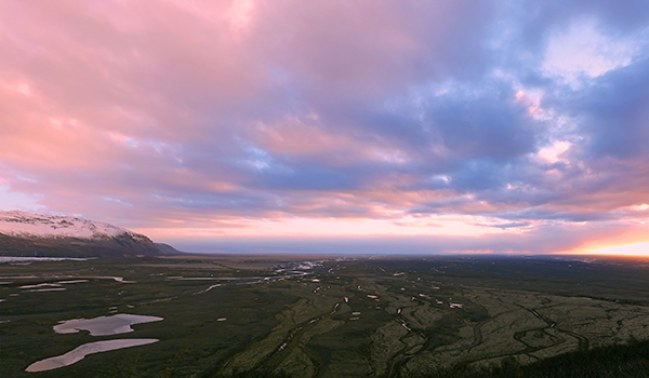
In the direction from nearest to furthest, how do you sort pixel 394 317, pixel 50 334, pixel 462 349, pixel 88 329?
pixel 462 349
pixel 50 334
pixel 88 329
pixel 394 317

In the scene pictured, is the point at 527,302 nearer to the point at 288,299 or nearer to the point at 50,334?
the point at 288,299

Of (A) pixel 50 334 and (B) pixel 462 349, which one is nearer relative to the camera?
(B) pixel 462 349

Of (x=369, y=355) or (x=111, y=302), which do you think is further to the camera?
(x=111, y=302)

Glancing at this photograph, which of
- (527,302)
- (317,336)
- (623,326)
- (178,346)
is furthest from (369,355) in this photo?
(527,302)

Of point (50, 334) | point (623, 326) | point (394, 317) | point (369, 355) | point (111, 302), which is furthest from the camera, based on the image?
point (111, 302)

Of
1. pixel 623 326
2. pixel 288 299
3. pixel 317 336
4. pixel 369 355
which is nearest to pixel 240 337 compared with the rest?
pixel 317 336

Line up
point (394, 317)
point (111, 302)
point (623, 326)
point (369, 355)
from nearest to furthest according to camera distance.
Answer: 1. point (369, 355)
2. point (623, 326)
3. point (394, 317)
4. point (111, 302)

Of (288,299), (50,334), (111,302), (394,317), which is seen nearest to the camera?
(50,334)

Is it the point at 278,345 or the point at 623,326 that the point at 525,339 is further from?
the point at 278,345
